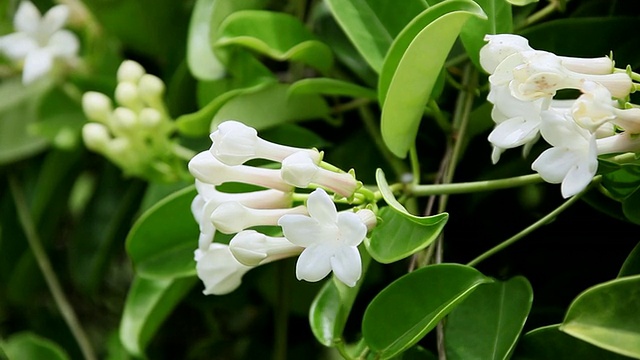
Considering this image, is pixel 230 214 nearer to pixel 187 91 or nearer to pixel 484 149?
pixel 484 149

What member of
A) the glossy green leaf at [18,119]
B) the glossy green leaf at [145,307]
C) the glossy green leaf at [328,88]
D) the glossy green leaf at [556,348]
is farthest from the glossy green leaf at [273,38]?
the glossy green leaf at [18,119]

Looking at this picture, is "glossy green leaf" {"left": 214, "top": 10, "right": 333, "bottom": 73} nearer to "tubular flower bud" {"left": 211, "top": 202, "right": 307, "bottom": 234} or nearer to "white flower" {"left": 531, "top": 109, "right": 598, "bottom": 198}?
"tubular flower bud" {"left": 211, "top": 202, "right": 307, "bottom": 234}

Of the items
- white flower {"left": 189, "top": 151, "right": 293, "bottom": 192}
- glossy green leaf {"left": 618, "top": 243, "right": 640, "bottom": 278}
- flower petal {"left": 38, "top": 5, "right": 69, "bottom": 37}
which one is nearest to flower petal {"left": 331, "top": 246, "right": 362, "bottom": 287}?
white flower {"left": 189, "top": 151, "right": 293, "bottom": 192}

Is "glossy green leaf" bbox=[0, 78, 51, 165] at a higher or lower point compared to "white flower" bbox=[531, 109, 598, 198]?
lower

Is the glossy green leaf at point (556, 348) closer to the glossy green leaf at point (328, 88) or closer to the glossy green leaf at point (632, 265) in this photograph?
the glossy green leaf at point (632, 265)

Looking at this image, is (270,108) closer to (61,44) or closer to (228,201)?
(228,201)

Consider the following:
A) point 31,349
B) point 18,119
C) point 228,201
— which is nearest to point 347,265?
point 228,201
